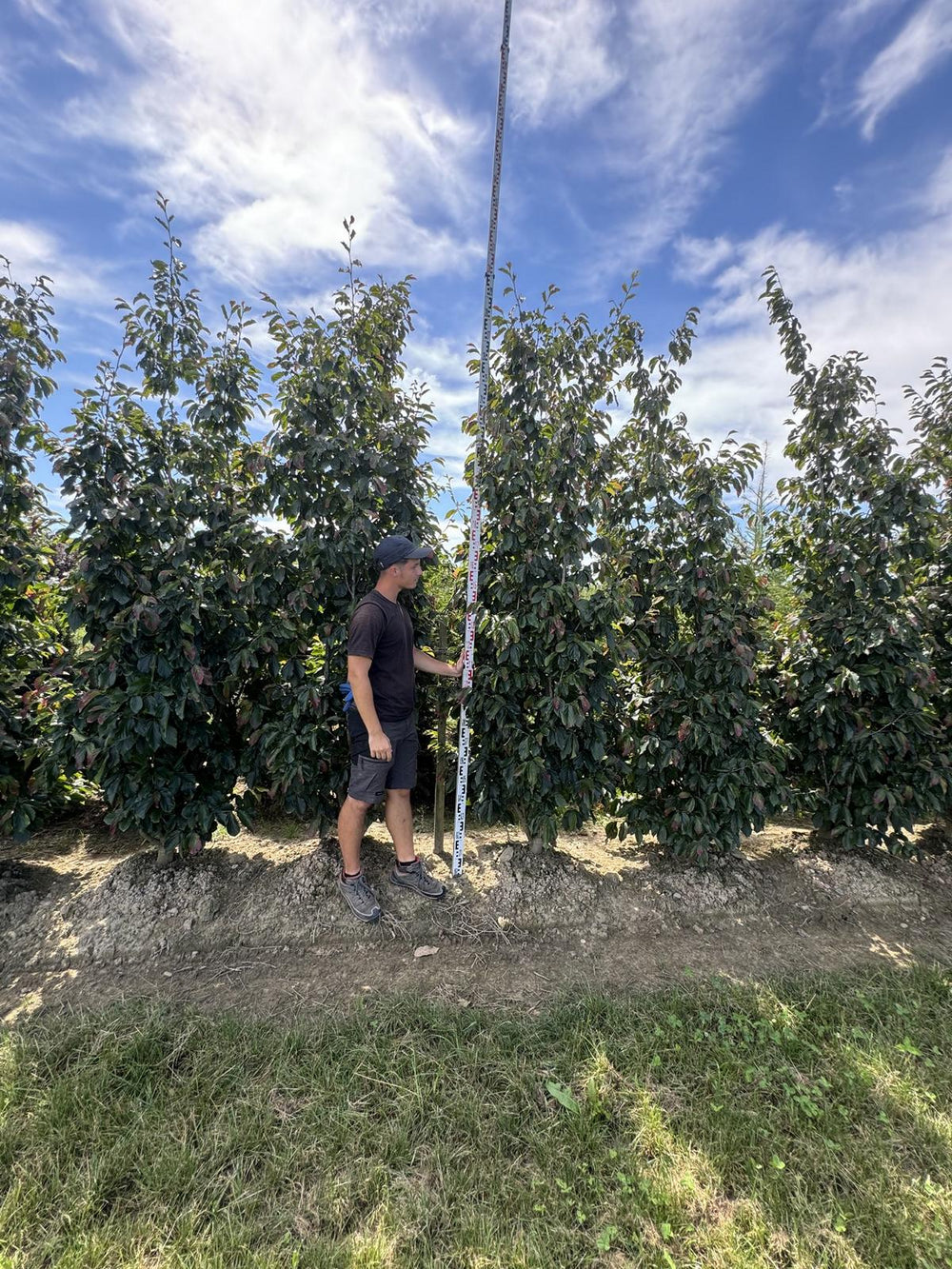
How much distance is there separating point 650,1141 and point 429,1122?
0.77 metres

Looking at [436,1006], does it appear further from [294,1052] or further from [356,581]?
[356,581]

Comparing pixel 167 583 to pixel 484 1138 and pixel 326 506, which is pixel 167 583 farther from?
pixel 484 1138

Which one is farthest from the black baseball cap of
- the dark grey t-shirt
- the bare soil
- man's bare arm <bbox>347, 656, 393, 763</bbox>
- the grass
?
the grass

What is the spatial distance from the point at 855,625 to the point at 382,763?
3.01 m

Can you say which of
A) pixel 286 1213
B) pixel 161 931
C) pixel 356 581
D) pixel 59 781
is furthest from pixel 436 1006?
pixel 59 781

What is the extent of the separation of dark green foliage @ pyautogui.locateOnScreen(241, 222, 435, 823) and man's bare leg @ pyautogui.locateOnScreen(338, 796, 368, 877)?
25 cm

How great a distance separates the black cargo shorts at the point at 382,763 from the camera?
2990 mm

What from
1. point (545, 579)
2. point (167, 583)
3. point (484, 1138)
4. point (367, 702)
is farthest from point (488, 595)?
point (484, 1138)

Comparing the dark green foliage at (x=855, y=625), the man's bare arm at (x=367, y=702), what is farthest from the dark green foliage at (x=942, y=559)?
the man's bare arm at (x=367, y=702)

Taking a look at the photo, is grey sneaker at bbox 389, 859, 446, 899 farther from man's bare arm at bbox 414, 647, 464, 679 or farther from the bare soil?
man's bare arm at bbox 414, 647, 464, 679

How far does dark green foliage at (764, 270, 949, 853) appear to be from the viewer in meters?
3.41

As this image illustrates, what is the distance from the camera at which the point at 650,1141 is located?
1.91 metres

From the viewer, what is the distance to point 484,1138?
1.90m

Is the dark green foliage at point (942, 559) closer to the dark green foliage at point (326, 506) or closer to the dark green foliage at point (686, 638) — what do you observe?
the dark green foliage at point (686, 638)
